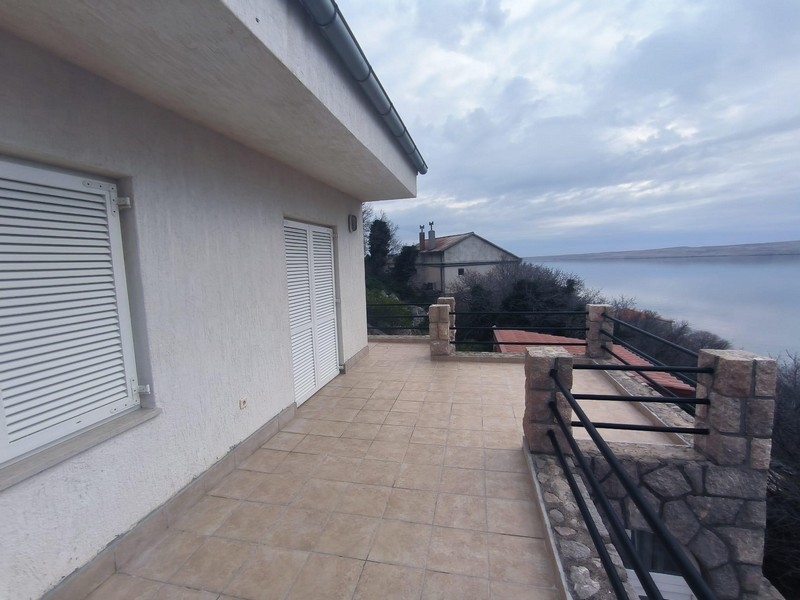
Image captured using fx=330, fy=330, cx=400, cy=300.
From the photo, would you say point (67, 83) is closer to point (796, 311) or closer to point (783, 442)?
point (783, 442)

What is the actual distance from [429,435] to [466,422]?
50cm

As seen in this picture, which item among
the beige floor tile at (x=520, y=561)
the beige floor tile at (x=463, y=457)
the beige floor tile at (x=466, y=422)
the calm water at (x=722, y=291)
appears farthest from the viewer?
the calm water at (x=722, y=291)

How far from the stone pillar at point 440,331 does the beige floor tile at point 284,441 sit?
3.04m

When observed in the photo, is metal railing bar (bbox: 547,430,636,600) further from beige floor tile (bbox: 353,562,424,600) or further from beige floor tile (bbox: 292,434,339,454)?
beige floor tile (bbox: 292,434,339,454)

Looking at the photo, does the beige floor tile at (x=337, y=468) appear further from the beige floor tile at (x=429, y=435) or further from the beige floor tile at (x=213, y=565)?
the beige floor tile at (x=213, y=565)

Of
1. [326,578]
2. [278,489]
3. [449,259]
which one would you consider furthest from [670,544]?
[449,259]

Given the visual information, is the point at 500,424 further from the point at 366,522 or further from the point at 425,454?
the point at 366,522

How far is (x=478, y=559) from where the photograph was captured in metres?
1.85

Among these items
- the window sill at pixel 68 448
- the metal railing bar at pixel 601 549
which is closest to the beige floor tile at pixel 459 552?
the metal railing bar at pixel 601 549

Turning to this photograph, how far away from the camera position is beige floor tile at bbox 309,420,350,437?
3.34m

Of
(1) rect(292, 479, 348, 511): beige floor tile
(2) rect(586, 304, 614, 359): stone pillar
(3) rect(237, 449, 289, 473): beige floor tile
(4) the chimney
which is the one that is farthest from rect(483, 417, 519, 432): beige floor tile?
(4) the chimney

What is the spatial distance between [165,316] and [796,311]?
30566mm

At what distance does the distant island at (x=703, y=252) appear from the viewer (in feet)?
70.2

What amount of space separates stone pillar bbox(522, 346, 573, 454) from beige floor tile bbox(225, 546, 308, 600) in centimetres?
188
